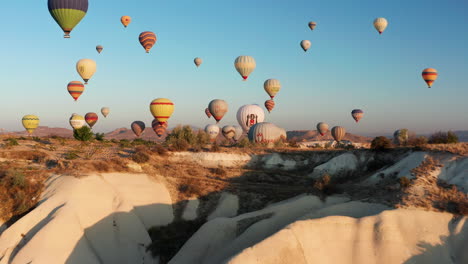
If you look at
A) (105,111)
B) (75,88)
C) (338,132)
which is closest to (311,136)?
(338,132)

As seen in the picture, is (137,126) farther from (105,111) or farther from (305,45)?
(305,45)

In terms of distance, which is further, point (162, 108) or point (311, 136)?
point (311, 136)

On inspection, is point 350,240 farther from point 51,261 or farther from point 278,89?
point 278,89

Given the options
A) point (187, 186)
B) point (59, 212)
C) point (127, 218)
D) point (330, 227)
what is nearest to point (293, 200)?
point (330, 227)

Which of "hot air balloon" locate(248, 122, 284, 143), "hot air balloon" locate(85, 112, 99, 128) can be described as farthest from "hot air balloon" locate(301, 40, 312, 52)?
"hot air balloon" locate(85, 112, 99, 128)

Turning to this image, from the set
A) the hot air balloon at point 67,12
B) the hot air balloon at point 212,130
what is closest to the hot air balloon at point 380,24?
the hot air balloon at point 212,130

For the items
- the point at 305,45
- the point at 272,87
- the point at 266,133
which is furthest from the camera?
the point at 305,45

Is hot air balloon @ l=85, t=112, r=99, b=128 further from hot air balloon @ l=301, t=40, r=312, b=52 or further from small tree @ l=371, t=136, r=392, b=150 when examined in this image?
small tree @ l=371, t=136, r=392, b=150

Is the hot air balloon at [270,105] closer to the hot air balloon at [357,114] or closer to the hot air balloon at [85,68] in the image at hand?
the hot air balloon at [357,114]
